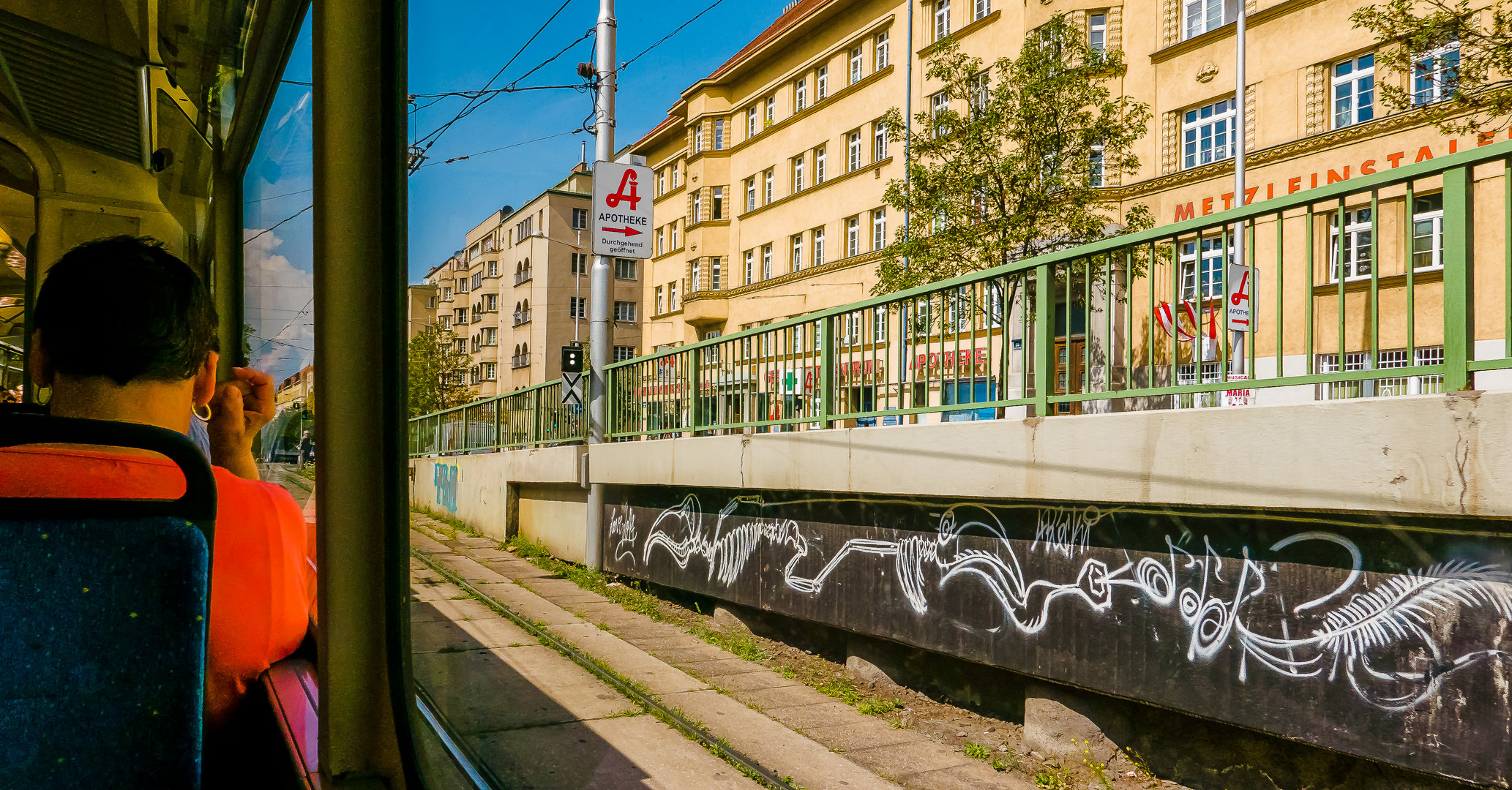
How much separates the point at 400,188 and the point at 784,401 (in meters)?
6.31

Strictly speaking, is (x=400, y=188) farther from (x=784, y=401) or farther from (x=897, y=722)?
(x=784, y=401)

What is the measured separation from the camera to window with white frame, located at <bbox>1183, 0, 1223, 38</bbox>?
20891mm

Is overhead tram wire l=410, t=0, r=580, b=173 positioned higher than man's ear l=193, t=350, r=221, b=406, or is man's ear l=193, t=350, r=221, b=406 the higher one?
overhead tram wire l=410, t=0, r=580, b=173

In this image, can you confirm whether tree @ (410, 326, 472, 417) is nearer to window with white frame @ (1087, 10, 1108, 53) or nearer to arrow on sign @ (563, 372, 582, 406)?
arrow on sign @ (563, 372, 582, 406)

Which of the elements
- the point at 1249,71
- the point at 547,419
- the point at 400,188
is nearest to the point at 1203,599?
the point at 400,188

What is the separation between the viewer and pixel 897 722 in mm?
6047

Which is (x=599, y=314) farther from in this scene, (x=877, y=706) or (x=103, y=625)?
(x=103, y=625)

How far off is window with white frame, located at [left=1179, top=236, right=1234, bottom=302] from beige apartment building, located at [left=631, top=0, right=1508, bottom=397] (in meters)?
0.01

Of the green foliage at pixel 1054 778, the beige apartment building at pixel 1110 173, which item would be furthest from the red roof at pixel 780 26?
the green foliage at pixel 1054 778

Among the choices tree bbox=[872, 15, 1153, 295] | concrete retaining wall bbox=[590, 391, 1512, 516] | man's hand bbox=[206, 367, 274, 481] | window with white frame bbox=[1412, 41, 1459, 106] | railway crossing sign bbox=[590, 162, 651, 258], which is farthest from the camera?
tree bbox=[872, 15, 1153, 295]

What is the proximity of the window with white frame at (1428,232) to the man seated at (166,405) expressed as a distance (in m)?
4.02

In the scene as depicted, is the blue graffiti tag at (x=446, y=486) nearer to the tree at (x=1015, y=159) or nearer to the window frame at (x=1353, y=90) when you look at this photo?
the tree at (x=1015, y=159)

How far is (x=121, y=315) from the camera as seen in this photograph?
1.91 metres

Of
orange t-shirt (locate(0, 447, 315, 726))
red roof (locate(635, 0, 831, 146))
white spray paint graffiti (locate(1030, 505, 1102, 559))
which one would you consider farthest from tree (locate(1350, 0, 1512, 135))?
red roof (locate(635, 0, 831, 146))
